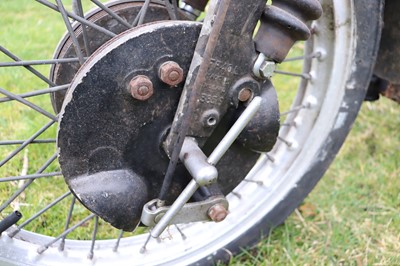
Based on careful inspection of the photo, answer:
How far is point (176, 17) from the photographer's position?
1270 mm

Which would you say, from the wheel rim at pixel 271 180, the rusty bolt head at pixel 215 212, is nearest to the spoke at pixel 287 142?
the wheel rim at pixel 271 180

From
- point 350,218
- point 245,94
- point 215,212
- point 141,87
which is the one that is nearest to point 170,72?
point 141,87

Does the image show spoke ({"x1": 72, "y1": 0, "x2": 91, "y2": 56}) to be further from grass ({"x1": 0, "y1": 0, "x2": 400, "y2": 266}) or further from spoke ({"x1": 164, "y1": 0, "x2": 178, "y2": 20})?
grass ({"x1": 0, "y1": 0, "x2": 400, "y2": 266})

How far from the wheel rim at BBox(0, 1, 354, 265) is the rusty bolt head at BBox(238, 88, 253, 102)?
1.31 feet

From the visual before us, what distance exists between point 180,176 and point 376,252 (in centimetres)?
84

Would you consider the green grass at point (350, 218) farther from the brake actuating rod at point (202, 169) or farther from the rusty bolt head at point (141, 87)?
the rusty bolt head at point (141, 87)

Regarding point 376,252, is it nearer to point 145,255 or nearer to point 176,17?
point 145,255

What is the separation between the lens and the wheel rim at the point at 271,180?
4.60 ft

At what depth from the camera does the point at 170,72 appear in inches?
42.6

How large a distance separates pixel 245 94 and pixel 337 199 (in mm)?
1005

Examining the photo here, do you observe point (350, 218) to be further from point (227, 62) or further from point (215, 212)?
point (227, 62)

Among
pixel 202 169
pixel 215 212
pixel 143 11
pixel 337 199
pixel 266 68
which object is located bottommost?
pixel 337 199

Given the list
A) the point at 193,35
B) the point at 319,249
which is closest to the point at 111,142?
the point at 193,35

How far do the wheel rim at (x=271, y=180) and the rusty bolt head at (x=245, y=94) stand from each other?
1.31 ft
